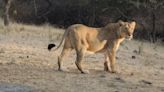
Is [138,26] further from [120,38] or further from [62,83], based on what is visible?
[62,83]

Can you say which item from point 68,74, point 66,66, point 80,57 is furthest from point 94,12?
point 68,74

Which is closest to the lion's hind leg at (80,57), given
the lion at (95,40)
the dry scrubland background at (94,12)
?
the lion at (95,40)

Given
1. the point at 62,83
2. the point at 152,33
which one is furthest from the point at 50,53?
the point at 152,33

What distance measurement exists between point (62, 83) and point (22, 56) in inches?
141

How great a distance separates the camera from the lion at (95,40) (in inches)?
464

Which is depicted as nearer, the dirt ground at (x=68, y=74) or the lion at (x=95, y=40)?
the dirt ground at (x=68, y=74)

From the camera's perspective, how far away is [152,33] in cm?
2792

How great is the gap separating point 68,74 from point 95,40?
115 cm

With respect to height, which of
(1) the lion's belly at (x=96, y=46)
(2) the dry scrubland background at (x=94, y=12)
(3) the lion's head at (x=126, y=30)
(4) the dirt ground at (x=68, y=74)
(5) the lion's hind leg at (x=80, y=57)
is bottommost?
(4) the dirt ground at (x=68, y=74)

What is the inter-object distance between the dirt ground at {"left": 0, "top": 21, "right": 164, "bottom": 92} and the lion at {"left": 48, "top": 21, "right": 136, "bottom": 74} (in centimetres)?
31

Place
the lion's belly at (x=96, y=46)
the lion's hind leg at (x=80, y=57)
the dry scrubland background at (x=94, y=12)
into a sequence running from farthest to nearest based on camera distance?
the dry scrubland background at (x=94, y=12) → the lion's belly at (x=96, y=46) → the lion's hind leg at (x=80, y=57)

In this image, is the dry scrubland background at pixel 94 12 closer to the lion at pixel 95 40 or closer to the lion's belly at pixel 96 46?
the lion at pixel 95 40

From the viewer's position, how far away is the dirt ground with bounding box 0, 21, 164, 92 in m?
10.2

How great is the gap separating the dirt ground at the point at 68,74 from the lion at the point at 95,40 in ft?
1.00
